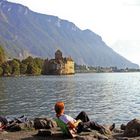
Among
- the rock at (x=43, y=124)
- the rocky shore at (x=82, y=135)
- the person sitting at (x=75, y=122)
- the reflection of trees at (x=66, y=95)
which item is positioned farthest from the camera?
the reflection of trees at (x=66, y=95)

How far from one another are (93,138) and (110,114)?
1041 inches

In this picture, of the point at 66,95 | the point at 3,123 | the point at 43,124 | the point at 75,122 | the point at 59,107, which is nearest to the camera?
the point at 59,107

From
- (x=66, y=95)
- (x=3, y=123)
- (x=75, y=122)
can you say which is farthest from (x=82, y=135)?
(x=66, y=95)

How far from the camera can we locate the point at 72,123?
21.4 meters

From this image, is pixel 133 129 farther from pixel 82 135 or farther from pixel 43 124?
pixel 43 124

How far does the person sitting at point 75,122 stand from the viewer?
66.6ft

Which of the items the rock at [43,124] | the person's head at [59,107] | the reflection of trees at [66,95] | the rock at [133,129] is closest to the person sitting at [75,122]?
the person's head at [59,107]

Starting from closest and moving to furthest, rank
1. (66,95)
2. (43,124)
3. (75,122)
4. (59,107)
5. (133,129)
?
(59,107), (75,122), (133,129), (43,124), (66,95)

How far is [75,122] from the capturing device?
Answer: 2162 centimetres

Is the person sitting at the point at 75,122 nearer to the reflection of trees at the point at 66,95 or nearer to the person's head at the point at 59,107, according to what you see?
the person's head at the point at 59,107

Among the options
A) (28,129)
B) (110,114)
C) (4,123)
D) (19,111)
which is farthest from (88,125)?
(19,111)

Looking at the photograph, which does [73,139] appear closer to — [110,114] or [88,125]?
[88,125]

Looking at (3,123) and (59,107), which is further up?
(59,107)

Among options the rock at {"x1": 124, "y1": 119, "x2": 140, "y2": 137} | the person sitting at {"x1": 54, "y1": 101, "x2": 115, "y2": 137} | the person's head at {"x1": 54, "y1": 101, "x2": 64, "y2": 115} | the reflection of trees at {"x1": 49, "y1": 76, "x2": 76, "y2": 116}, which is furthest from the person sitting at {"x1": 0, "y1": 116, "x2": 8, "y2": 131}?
the reflection of trees at {"x1": 49, "y1": 76, "x2": 76, "y2": 116}
